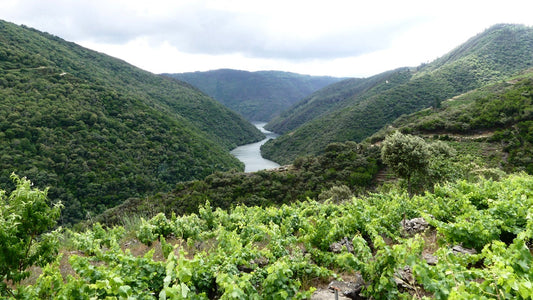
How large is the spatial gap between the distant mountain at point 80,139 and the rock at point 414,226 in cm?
4319

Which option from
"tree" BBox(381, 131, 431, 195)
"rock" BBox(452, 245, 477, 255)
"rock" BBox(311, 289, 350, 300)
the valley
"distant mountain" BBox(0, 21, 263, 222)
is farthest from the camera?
"distant mountain" BBox(0, 21, 263, 222)

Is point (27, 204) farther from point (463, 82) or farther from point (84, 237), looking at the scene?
point (463, 82)

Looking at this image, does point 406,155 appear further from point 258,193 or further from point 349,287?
point 258,193

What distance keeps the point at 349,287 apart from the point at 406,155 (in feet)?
36.5

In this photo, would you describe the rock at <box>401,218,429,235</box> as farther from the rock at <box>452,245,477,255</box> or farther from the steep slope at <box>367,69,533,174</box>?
the steep slope at <box>367,69,533,174</box>

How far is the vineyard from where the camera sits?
303 cm

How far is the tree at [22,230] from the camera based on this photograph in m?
3.27

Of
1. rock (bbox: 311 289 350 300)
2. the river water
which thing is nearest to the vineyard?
rock (bbox: 311 289 350 300)

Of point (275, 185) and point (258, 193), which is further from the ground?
point (275, 185)

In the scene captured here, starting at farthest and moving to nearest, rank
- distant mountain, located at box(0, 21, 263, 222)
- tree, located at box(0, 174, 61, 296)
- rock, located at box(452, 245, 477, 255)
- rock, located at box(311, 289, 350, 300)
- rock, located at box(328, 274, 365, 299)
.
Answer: distant mountain, located at box(0, 21, 263, 222) < rock, located at box(452, 245, 477, 255) < rock, located at box(328, 274, 365, 299) < rock, located at box(311, 289, 350, 300) < tree, located at box(0, 174, 61, 296)

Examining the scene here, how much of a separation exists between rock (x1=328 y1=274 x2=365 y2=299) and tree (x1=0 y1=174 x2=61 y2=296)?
4220 millimetres

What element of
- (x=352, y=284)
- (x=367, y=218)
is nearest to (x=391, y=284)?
(x=352, y=284)

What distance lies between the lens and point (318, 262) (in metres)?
5.15

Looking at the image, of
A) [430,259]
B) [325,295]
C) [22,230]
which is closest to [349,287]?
[325,295]
